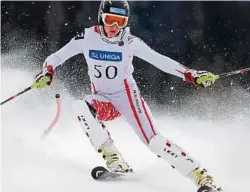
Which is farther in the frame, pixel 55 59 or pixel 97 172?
pixel 55 59

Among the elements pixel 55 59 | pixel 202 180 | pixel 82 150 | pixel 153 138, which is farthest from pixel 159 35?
pixel 202 180

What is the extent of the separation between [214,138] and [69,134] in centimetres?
113

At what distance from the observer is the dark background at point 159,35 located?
629cm

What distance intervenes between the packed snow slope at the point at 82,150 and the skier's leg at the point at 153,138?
107 millimetres

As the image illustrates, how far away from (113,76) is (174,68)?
37 centimetres

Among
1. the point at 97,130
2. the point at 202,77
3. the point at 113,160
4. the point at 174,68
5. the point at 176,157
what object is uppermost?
the point at 174,68

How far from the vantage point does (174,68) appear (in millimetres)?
3729

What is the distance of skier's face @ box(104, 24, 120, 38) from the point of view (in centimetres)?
375

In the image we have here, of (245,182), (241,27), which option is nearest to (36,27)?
(241,27)

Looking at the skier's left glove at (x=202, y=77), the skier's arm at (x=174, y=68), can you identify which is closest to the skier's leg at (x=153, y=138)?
the skier's arm at (x=174, y=68)

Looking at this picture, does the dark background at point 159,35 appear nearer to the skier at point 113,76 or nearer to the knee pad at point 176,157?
the skier at point 113,76

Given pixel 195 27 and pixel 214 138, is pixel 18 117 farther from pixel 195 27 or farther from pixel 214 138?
pixel 195 27

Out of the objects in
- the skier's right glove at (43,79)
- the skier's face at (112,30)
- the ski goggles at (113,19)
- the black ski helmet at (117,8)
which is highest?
the black ski helmet at (117,8)

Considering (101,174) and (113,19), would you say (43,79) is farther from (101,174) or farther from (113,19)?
(101,174)
